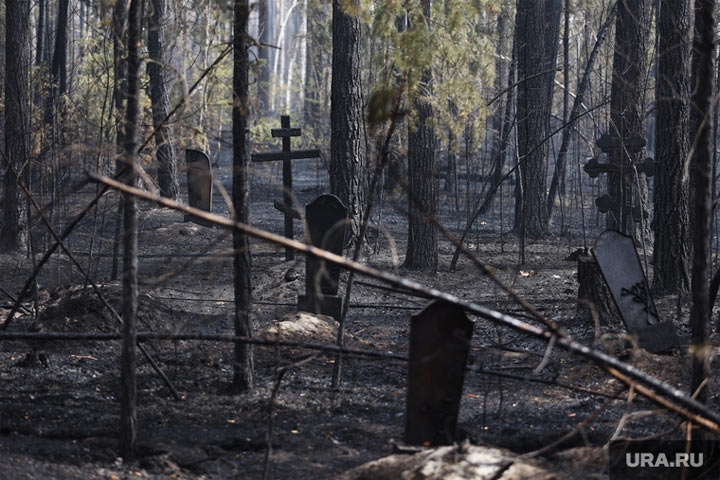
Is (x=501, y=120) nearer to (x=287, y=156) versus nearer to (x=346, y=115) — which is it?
(x=346, y=115)

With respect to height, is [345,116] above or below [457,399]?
above

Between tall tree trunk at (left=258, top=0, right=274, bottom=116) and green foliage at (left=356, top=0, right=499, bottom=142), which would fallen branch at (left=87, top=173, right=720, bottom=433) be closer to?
green foliage at (left=356, top=0, right=499, bottom=142)

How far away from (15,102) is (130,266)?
Answer: 10437 millimetres

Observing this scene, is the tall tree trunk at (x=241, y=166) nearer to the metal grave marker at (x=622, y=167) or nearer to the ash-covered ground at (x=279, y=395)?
the ash-covered ground at (x=279, y=395)

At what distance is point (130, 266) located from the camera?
16.7ft

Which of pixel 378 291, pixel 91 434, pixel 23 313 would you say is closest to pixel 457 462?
pixel 91 434

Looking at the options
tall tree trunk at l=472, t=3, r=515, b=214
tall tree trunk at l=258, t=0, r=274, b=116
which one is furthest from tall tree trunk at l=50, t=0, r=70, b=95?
tall tree trunk at l=472, t=3, r=515, b=214

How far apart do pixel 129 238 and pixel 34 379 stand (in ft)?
9.42

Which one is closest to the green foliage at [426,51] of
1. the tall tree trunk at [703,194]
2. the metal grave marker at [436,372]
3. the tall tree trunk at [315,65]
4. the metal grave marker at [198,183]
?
the metal grave marker at [436,372]

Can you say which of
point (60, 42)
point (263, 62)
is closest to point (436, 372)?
point (263, 62)

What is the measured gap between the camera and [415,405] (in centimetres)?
486

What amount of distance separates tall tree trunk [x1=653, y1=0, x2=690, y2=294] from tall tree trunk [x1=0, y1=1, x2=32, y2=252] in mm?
9889

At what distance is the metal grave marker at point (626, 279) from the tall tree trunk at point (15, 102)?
31.8 feet

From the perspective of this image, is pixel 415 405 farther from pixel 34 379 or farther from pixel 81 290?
pixel 81 290
